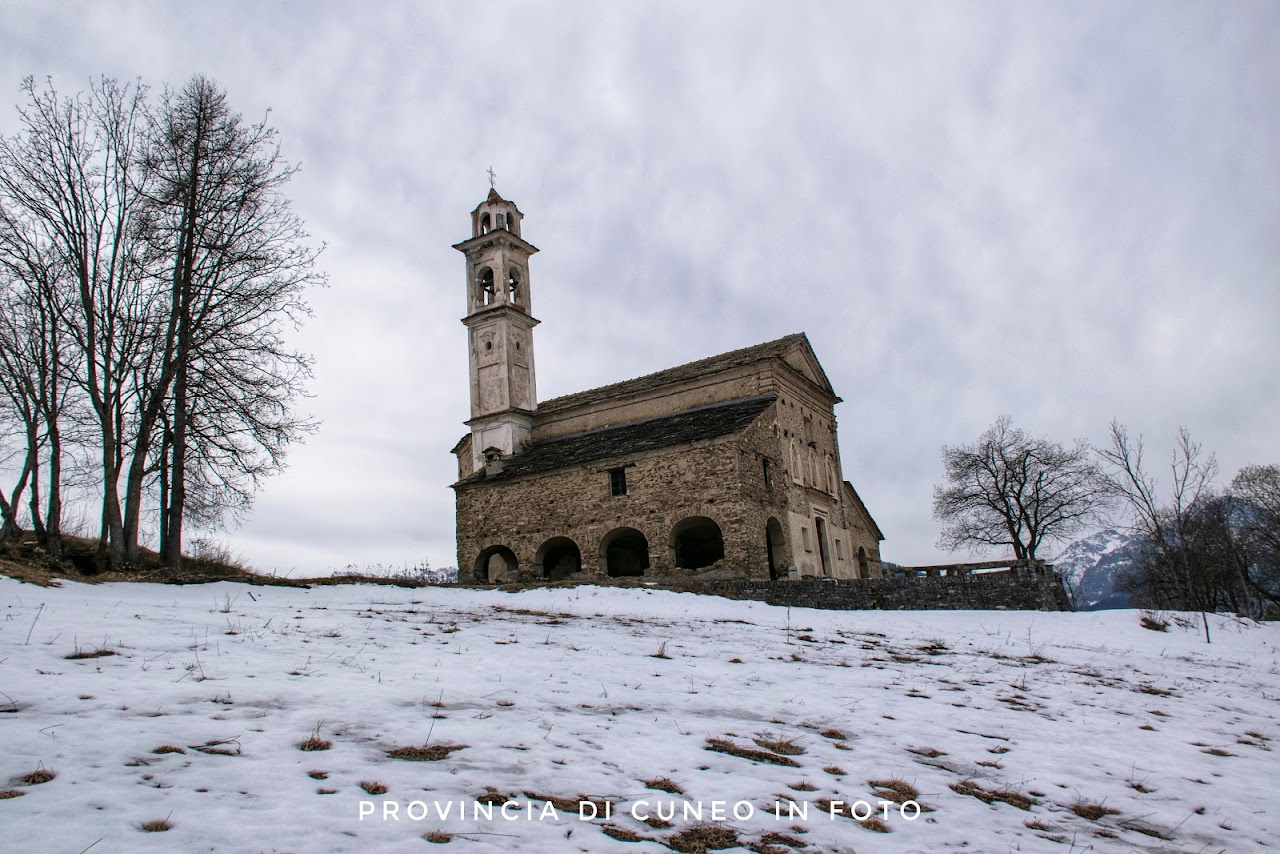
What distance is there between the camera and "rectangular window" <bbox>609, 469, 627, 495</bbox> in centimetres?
2447

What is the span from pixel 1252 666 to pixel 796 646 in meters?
7.29

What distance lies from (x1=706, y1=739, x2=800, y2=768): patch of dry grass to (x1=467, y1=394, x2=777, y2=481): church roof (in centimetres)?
1767

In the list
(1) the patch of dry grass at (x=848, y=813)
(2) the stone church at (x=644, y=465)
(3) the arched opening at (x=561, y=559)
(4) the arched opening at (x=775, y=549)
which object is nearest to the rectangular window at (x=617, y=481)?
(2) the stone church at (x=644, y=465)

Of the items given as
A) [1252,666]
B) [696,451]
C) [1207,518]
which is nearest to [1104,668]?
[1252,666]

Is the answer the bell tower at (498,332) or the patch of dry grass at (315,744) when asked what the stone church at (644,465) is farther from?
the patch of dry grass at (315,744)

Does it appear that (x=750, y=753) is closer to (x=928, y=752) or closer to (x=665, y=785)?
(x=665, y=785)

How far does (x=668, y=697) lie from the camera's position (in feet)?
22.1

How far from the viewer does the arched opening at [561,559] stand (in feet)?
87.2

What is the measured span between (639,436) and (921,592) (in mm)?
11380

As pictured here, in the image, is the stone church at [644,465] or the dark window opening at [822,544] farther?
the dark window opening at [822,544]

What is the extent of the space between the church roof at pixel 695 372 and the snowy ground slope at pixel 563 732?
1697cm

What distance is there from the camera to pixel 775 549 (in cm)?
2486

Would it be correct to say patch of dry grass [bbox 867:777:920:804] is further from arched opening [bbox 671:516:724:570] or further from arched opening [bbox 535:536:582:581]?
arched opening [bbox 671:516:724:570]

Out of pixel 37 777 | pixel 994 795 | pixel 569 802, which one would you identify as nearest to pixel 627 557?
pixel 994 795
